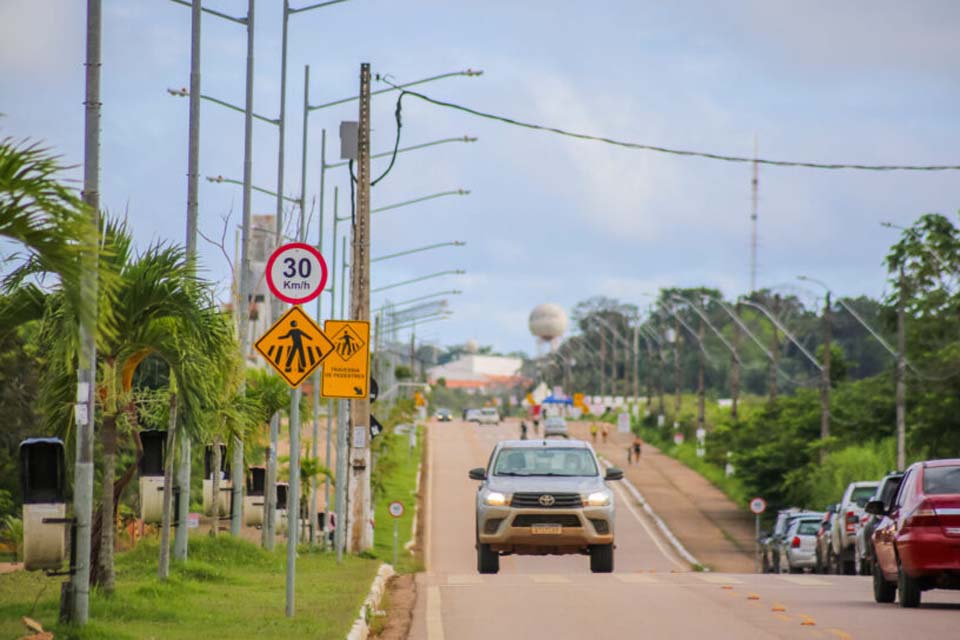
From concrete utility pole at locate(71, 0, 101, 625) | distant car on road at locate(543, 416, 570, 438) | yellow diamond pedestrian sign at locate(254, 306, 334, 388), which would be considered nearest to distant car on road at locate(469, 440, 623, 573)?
yellow diamond pedestrian sign at locate(254, 306, 334, 388)

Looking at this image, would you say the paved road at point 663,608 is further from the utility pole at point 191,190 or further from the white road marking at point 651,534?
the white road marking at point 651,534

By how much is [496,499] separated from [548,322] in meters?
164

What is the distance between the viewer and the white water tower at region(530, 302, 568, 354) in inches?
7421

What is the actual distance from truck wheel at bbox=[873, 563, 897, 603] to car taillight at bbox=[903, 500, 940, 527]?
2.18m

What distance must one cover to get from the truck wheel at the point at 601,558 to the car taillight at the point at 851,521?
8.37 metres

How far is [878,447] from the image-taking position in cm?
6291

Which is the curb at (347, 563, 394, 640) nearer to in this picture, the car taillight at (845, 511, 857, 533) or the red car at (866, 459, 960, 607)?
the red car at (866, 459, 960, 607)

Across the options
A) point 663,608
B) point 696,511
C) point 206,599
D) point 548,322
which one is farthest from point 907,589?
point 548,322

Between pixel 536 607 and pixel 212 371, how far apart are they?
14.9ft

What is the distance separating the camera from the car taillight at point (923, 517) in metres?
17.6

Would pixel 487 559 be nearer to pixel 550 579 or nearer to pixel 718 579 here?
pixel 550 579

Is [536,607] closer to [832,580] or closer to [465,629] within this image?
[465,629]

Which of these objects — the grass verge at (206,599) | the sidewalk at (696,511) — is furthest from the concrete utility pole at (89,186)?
the sidewalk at (696,511)

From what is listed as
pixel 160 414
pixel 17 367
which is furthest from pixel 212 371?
pixel 17 367
